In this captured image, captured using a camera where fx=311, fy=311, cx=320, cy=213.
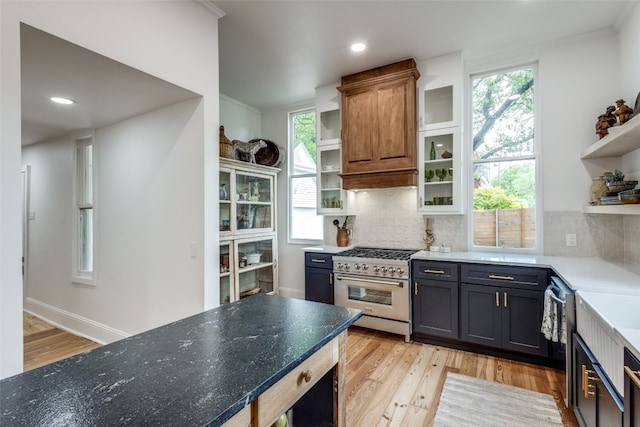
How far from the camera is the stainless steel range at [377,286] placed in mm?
3248

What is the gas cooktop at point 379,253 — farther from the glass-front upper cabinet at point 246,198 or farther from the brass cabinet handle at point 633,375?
the brass cabinet handle at point 633,375

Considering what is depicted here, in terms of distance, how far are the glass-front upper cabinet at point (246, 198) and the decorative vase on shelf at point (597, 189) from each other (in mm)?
3531

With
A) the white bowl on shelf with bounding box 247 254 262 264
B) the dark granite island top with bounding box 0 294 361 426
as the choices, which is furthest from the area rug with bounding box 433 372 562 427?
the white bowl on shelf with bounding box 247 254 262 264

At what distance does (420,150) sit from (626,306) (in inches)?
87.7

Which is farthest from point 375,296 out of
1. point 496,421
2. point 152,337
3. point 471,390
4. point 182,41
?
point 182,41

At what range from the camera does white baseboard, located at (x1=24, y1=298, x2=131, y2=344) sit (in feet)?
11.0

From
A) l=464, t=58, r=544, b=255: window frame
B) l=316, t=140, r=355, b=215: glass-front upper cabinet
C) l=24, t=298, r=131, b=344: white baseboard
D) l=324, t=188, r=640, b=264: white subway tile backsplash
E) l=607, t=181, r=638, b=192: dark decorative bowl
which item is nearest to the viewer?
l=607, t=181, r=638, b=192: dark decorative bowl

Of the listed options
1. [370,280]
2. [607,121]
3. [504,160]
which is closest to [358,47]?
[504,160]

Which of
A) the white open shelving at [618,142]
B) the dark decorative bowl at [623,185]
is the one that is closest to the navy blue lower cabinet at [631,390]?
the white open shelving at [618,142]

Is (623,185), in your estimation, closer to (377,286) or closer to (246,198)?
(377,286)

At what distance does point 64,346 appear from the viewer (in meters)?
3.37

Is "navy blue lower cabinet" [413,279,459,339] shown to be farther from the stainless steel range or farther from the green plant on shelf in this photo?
the green plant on shelf

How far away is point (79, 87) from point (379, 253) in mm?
3142

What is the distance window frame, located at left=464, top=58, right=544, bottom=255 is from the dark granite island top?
269 cm
